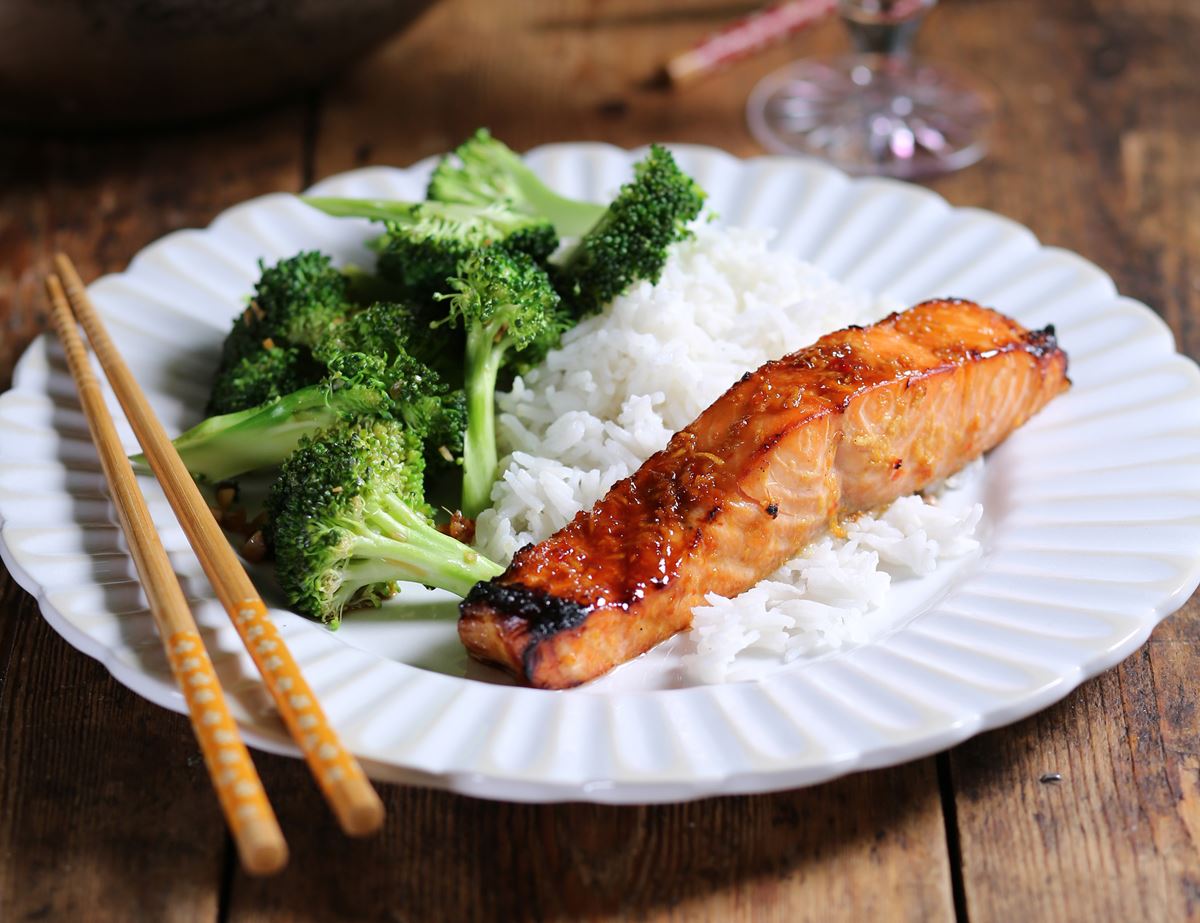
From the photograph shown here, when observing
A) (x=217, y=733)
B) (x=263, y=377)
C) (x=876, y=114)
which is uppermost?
(x=217, y=733)

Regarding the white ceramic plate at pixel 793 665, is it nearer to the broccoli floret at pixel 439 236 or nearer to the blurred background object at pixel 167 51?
the broccoli floret at pixel 439 236

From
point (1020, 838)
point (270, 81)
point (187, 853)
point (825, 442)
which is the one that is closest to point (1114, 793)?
point (1020, 838)

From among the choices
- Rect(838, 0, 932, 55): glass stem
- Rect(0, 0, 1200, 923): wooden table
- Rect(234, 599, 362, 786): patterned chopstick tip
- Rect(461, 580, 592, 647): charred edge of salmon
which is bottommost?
Rect(0, 0, 1200, 923): wooden table

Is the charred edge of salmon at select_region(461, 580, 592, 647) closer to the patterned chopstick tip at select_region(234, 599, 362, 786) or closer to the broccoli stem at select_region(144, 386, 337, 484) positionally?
the patterned chopstick tip at select_region(234, 599, 362, 786)

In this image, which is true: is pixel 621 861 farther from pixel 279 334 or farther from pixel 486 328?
pixel 279 334

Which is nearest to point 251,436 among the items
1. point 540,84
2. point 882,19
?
point 540,84

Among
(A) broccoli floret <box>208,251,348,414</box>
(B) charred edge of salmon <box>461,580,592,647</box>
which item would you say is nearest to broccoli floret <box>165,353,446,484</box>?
(A) broccoli floret <box>208,251,348,414</box>
